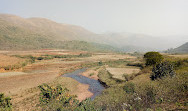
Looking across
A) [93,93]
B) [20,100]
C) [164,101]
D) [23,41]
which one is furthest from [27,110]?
[23,41]

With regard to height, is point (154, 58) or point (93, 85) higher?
point (154, 58)

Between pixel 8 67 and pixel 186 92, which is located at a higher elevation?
pixel 186 92

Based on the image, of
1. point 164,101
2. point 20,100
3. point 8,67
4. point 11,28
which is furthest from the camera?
point 11,28

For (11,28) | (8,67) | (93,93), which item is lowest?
(93,93)

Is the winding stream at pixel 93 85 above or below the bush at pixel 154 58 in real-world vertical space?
below

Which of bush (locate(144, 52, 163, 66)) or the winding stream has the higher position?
bush (locate(144, 52, 163, 66))

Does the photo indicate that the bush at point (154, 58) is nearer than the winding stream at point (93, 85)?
No

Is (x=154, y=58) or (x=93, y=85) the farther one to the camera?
(x=154, y=58)

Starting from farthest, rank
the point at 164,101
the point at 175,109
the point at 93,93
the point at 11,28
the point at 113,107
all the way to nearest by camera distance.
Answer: the point at 11,28 < the point at 93,93 < the point at 113,107 < the point at 164,101 < the point at 175,109

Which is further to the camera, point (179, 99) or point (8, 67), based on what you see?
point (8, 67)

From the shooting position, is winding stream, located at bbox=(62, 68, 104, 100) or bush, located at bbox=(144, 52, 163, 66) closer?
winding stream, located at bbox=(62, 68, 104, 100)

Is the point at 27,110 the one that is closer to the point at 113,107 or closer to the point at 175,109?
the point at 113,107

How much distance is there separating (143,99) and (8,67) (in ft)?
143

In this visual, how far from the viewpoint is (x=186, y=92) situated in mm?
8414
